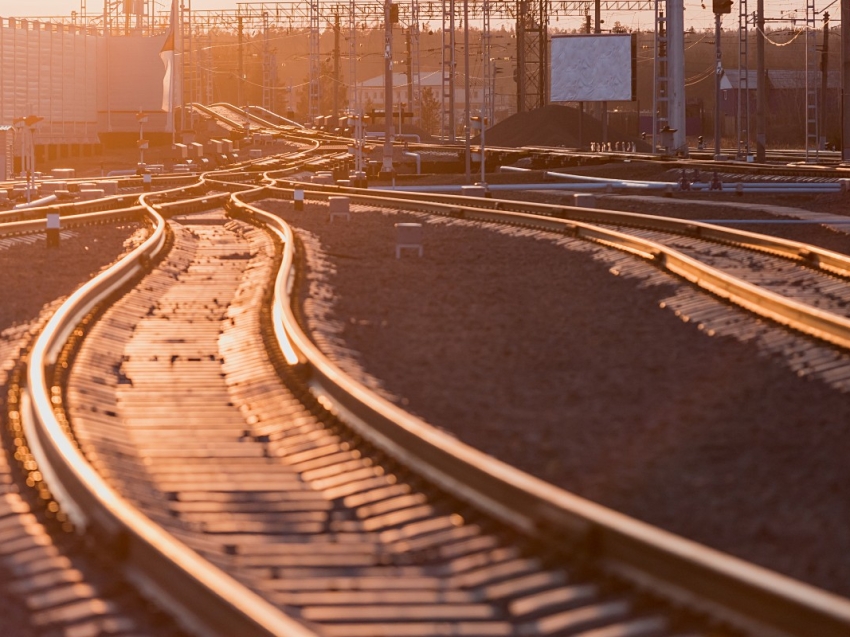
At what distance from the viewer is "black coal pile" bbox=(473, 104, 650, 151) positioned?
3081 inches

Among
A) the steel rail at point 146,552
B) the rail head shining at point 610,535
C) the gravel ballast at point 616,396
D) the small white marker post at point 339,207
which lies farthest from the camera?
the small white marker post at point 339,207

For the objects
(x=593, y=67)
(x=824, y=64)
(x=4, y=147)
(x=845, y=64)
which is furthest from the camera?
(x=593, y=67)

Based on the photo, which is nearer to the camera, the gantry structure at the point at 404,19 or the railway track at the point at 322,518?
the railway track at the point at 322,518

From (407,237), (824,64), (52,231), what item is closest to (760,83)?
(824,64)

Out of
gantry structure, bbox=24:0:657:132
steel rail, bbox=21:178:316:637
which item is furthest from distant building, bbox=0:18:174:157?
steel rail, bbox=21:178:316:637

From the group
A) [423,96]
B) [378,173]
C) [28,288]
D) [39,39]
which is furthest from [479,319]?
[423,96]

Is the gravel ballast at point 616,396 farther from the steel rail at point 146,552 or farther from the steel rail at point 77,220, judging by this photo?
the steel rail at point 77,220

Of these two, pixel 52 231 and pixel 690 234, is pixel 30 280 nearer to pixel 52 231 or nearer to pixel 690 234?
pixel 52 231

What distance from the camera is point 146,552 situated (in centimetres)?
549

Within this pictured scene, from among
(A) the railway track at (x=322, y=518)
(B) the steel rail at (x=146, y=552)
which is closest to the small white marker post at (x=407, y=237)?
(A) the railway track at (x=322, y=518)

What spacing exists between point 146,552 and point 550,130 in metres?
75.2

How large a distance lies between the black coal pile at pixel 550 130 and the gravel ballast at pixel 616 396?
61.9m

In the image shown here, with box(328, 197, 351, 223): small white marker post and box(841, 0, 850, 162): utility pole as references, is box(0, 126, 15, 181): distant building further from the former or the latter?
box(841, 0, 850, 162): utility pole

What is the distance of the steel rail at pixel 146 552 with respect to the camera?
15.3ft
